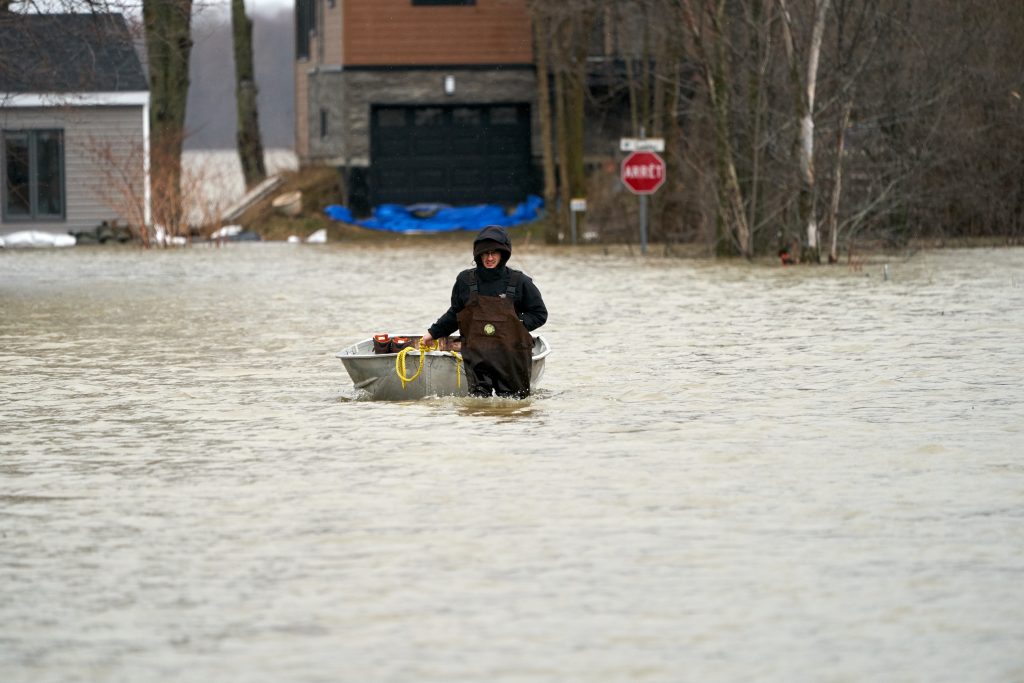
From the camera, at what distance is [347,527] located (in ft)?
30.7

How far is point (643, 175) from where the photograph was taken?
40219mm

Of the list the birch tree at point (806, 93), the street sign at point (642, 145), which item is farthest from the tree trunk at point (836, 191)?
the street sign at point (642, 145)

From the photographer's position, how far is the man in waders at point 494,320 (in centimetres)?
1407

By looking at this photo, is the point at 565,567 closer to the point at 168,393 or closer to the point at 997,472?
the point at 997,472

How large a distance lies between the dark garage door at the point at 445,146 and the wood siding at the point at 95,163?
656 cm

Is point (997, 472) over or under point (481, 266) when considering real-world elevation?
under

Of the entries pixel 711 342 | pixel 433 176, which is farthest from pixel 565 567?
pixel 433 176

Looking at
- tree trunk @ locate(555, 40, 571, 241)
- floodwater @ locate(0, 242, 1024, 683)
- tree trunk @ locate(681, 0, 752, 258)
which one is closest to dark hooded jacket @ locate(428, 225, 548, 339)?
floodwater @ locate(0, 242, 1024, 683)

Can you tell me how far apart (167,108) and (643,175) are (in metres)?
16.3

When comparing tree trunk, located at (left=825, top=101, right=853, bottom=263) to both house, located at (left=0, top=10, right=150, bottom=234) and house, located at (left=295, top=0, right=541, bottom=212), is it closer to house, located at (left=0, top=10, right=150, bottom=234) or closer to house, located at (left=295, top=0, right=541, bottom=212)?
house, located at (left=295, top=0, right=541, bottom=212)

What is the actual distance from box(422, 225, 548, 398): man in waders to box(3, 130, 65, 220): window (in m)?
33.6

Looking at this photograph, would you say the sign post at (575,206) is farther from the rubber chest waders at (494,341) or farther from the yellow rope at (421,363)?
the rubber chest waders at (494,341)

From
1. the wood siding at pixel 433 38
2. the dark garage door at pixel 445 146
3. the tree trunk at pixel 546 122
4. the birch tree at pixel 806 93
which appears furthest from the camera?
the dark garage door at pixel 445 146

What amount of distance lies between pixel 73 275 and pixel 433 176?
18109 mm
